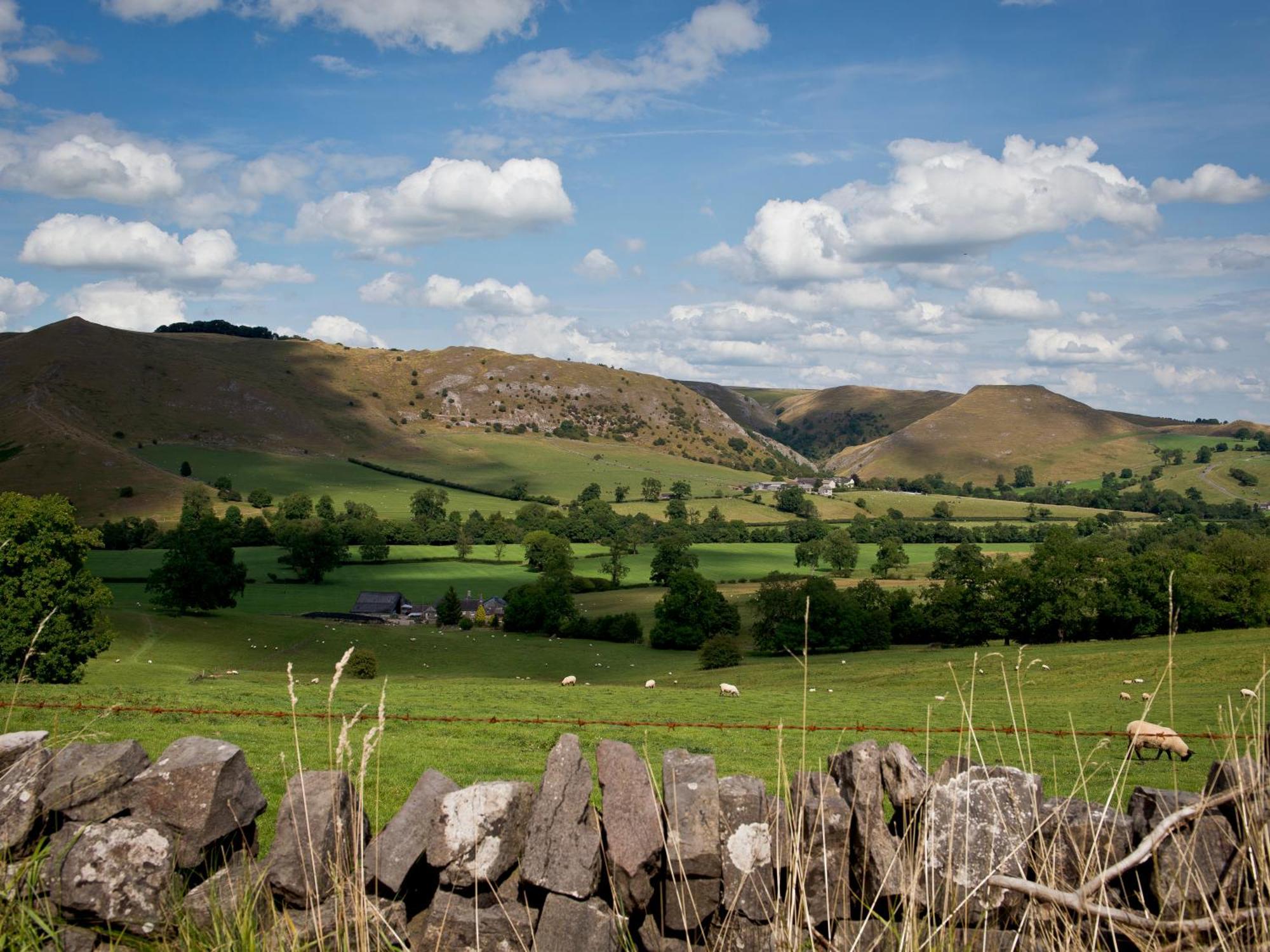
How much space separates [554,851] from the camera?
7.76 m

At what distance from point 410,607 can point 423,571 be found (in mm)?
18621

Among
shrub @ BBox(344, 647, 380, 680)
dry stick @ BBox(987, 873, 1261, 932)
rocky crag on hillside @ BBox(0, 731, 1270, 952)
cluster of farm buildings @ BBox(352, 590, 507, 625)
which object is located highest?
dry stick @ BBox(987, 873, 1261, 932)

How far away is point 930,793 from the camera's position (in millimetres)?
7340

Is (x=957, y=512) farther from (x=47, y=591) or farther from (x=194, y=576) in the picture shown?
(x=47, y=591)

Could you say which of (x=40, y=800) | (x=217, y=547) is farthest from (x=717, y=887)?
(x=217, y=547)

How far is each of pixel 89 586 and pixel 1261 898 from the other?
48.5 meters

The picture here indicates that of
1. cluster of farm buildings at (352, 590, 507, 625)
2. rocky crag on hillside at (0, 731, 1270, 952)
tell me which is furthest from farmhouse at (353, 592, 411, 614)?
rocky crag on hillside at (0, 731, 1270, 952)

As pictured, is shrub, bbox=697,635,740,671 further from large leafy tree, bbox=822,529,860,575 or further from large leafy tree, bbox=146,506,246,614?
large leafy tree, bbox=822,529,860,575

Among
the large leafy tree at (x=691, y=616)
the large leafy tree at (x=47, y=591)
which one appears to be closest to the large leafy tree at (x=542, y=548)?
the large leafy tree at (x=691, y=616)

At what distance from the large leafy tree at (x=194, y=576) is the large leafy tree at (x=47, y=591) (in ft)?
103

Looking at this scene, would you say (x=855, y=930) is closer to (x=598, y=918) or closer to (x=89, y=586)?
(x=598, y=918)

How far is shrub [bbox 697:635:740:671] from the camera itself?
209ft

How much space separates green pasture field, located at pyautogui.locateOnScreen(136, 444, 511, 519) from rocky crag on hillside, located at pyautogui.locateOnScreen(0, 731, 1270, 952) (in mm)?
146457

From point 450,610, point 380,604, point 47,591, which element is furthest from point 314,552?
point 47,591
